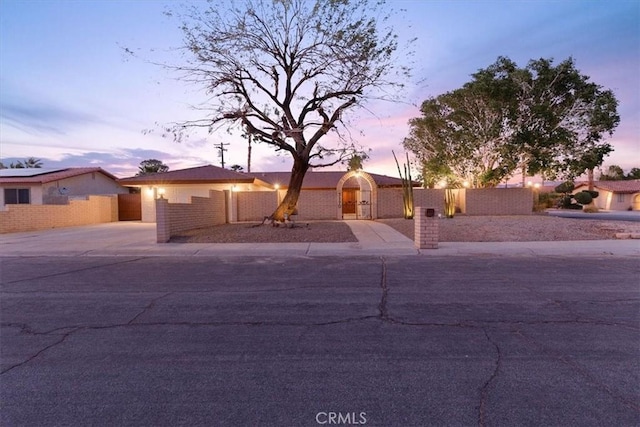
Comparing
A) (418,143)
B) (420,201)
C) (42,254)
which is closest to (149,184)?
(42,254)

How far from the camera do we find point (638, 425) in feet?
9.68

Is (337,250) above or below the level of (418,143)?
below

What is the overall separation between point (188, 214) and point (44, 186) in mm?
14064

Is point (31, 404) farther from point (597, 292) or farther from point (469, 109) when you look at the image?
point (469, 109)

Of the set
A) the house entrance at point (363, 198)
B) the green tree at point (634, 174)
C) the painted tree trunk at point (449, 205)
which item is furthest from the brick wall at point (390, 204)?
the green tree at point (634, 174)

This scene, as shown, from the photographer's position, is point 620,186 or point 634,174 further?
point 634,174

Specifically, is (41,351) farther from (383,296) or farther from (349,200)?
(349,200)

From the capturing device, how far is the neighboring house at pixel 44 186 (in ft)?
81.4

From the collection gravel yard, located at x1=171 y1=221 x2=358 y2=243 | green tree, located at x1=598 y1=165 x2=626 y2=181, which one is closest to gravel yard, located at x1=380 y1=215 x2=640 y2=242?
gravel yard, located at x1=171 y1=221 x2=358 y2=243

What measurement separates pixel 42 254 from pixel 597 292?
14856mm

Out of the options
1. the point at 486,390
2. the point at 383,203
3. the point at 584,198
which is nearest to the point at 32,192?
the point at 383,203

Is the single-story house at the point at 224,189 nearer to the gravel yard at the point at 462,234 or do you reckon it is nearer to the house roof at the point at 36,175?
the house roof at the point at 36,175

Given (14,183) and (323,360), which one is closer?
(323,360)

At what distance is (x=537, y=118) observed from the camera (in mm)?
23453
